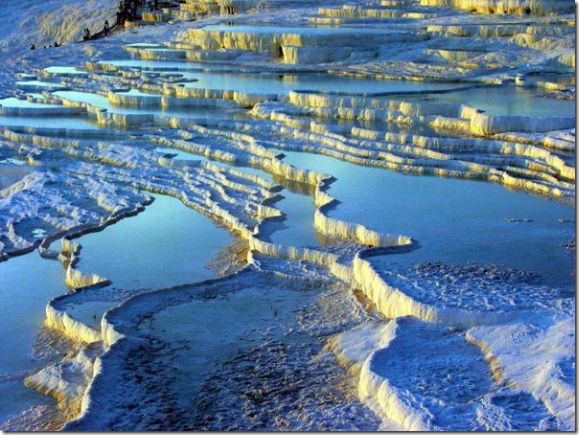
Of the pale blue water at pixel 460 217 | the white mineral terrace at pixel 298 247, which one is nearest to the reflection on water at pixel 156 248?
the white mineral terrace at pixel 298 247

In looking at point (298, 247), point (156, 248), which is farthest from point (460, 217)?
point (156, 248)

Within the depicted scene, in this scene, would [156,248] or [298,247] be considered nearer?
[298,247]

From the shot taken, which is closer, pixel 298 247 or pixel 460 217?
pixel 298 247

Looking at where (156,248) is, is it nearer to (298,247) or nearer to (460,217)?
(298,247)

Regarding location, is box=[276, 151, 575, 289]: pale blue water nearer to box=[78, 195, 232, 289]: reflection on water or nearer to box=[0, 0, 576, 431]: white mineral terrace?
box=[0, 0, 576, 431]: white mineral terrace

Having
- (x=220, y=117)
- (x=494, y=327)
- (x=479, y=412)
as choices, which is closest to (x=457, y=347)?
(x=494, y=327)

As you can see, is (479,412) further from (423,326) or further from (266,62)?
(266,62)

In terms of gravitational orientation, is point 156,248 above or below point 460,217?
below

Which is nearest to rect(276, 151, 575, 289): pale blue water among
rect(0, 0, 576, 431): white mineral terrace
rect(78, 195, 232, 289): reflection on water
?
rect(0, 0, 576, 431): white mineral terrace
